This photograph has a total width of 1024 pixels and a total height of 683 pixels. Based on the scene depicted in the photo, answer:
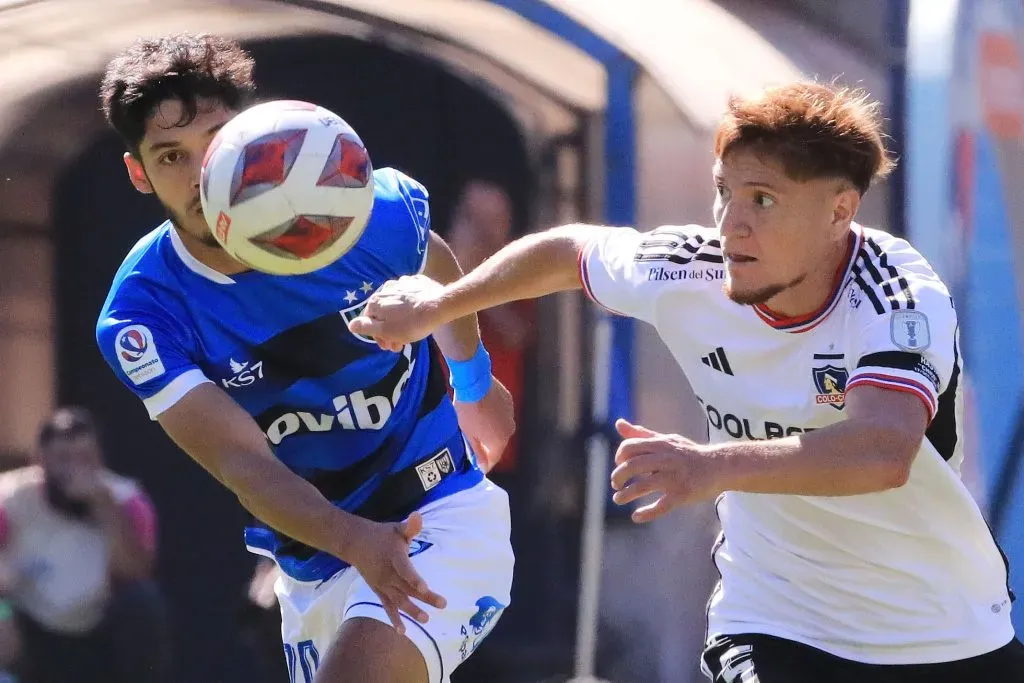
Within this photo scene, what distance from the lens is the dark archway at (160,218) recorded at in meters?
4.92

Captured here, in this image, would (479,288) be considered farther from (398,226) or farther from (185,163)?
(185,163)

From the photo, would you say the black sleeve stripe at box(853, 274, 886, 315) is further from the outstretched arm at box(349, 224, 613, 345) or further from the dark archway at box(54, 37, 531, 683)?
the dark archway at box(54, 37, 531, 683)

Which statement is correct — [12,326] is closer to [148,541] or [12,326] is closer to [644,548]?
[148,541]

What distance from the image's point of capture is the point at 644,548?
4.92 metres

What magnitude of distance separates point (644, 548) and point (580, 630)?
0.39 meters

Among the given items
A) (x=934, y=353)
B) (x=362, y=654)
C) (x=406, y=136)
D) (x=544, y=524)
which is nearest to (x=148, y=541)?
(x=544, y=524)

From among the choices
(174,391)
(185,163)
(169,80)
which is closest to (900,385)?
(174,391)

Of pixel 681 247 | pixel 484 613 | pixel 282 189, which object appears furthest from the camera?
pixel 484 613

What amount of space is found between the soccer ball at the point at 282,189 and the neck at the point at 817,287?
3.10 feet

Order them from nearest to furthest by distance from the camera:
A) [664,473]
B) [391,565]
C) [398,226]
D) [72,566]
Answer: [664,473]
[391,565]
[398,226]
[72,566]

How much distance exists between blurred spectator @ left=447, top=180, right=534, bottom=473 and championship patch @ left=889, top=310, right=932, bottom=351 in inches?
99.4

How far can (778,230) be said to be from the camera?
2.70m

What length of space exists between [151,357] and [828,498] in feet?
4.99

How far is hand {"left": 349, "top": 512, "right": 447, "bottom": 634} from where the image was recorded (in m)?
2.63
